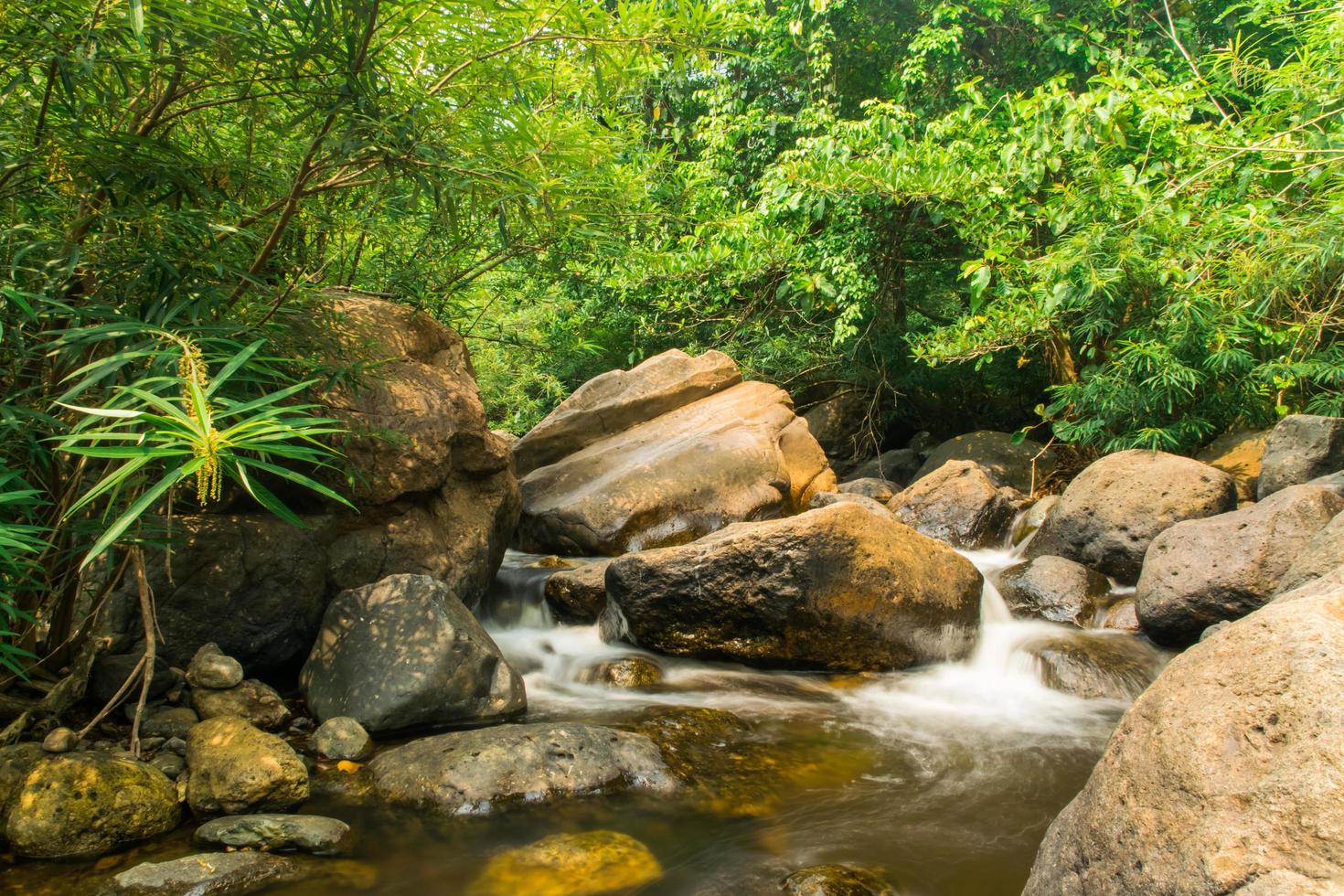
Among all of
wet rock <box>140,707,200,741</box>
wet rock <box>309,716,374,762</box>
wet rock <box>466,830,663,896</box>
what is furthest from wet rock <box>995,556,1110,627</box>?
wet rock <box>140,707,200,741</box>

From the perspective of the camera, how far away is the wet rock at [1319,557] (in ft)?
14.0

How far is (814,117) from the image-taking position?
10.4m

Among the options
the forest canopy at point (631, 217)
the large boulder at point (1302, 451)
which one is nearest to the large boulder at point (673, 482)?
the forest canopy at point (631, 217)

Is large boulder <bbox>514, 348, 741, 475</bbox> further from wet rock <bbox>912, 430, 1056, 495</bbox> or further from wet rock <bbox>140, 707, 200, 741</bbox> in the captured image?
wet rock <bbox>140, 707, 200, 741</bbox>

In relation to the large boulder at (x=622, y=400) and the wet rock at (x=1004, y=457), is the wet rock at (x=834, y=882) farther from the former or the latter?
the wet rock at (x=1004, y=457)

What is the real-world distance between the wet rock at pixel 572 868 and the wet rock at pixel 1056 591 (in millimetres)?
4225

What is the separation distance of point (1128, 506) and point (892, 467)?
498 centimetres

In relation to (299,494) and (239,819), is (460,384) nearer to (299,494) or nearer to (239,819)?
(299,494)

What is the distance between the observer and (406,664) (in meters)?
4.51

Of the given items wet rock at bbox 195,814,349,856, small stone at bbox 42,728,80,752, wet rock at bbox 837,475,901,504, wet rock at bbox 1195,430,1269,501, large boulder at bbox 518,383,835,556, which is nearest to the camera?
wet rock at bbox 195,814,349,856

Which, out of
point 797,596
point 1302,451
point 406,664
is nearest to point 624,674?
point 797,596

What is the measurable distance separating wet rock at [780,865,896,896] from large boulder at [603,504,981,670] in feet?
7.46

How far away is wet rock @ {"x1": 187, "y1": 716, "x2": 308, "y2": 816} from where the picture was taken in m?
3.49

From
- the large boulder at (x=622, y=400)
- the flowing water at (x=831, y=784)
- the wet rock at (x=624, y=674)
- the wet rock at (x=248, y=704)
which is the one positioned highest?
the large boulder at (x=622, y=400)
